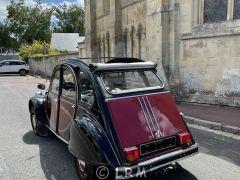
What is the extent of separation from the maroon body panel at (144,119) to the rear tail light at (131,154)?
2.9 inches

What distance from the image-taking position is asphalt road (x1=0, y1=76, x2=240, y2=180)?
4.18 meters

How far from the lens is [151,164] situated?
3502mm

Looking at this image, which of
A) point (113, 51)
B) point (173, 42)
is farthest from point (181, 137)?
point (113, 51)

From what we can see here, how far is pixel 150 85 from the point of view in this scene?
4402mm

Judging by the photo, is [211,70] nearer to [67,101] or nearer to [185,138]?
[185,138]

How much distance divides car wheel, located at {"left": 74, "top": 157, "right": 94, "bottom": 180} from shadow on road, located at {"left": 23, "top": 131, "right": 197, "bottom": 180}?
0.24 metres

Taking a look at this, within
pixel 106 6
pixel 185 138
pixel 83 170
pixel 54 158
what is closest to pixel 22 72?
pixel 106 6

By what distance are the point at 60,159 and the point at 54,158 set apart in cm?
13

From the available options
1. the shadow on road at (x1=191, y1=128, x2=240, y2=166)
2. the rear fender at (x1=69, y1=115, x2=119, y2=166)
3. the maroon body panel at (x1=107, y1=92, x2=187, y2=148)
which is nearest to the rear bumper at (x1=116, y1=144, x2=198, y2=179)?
the rear fender at (x1=69, y1=115, x2=119, y2=166)

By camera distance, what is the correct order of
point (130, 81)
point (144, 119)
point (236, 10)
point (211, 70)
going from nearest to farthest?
1. point (144, 119)
2. point (130, 81)
3. point (236, 10)
4. point (211, 70)

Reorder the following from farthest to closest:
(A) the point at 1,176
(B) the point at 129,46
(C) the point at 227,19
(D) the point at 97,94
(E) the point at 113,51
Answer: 1. (E) the point at 113,51
2. (B) the point at 129,46
3. (C) the point at 227,19
4. (A) the point at 1,176
5. (D) the point at 97,94

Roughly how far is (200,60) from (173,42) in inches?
53.6

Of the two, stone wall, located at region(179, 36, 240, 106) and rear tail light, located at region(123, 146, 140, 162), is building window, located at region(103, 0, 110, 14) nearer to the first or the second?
stone wall, located at region(179, 36, 240, 106)

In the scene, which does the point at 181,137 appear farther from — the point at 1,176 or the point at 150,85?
the point at 1,176
